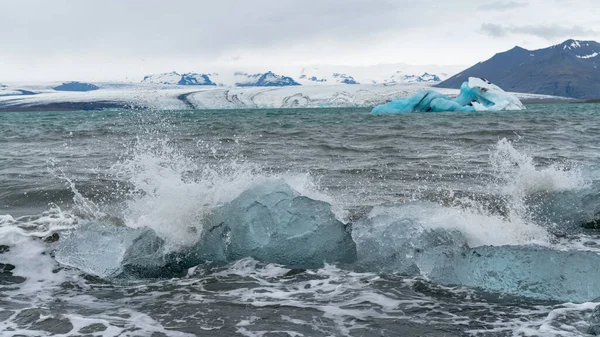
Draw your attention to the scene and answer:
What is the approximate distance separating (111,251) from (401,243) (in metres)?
2.72

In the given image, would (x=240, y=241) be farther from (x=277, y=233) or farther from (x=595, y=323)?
(x=595, y=323)

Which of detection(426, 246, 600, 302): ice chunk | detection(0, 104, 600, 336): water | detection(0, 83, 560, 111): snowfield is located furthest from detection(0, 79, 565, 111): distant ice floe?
detection(426, 246, 600, 302): ice chunk

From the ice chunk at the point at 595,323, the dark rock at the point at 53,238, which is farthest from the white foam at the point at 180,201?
the ice chunk at the point at 595,323

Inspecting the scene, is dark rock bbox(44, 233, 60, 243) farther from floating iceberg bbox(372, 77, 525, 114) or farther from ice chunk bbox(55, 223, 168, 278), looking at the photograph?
floating iceberg bbox(372, 77, 525, 114)

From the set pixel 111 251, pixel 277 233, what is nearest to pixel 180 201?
pixel 111 251

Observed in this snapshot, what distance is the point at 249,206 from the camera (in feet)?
18.1

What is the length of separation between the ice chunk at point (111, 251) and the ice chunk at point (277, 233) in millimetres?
482

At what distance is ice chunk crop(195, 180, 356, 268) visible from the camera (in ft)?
17.4

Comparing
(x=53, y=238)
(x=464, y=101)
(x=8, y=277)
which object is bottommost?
(x=8, y=277)

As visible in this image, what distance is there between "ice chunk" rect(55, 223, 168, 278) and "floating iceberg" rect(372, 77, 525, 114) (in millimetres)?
46713

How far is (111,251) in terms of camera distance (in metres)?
5.06

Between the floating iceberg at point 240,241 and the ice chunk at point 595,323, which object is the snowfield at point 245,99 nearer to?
the floating iceberg at point 240,241

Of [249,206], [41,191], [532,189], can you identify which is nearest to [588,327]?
[249,206]

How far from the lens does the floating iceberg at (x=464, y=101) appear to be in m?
50.5
